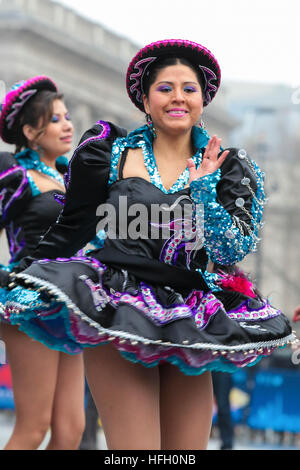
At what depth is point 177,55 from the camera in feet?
12.3

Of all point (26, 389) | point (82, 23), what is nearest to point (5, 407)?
point (26, 389)

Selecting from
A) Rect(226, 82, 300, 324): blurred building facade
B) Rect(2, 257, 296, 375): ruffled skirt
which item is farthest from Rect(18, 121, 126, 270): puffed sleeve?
Rect(226, 82, 300, 324): blurred building facade

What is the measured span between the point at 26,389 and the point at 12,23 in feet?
91.4

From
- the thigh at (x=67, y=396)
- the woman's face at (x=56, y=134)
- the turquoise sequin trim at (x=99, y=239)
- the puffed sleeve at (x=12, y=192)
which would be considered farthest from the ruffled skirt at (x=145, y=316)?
the woman's face at (x=56, y=134)

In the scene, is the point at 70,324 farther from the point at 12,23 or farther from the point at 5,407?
the point at 12,23

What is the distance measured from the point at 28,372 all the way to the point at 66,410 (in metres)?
0.40

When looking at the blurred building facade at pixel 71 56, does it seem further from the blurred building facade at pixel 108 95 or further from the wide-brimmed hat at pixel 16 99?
the wide-brimmed hat at pixel 16 99

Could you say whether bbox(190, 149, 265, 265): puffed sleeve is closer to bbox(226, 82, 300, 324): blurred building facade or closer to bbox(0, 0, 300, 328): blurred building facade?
bbox(0, 0, 300, 328): blurred building facade

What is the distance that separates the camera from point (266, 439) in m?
13.4

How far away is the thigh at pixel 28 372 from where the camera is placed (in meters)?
4.54

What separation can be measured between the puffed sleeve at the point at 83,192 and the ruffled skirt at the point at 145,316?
373mm

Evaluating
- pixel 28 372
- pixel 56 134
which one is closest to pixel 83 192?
pixel 28 372

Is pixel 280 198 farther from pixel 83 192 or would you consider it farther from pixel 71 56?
pixel 83 192

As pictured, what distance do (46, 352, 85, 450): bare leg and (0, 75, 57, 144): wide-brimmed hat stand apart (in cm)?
155
